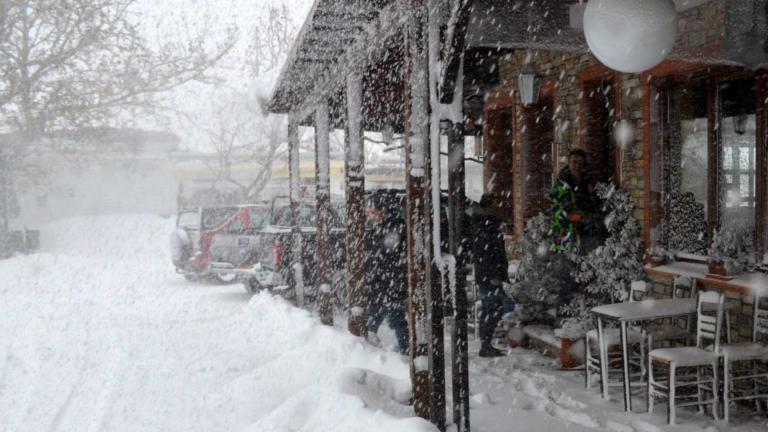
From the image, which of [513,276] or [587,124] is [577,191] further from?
[513,276]

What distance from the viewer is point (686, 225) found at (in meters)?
6.06

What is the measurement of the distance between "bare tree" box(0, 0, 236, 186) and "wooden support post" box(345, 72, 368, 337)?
1385 centimetres

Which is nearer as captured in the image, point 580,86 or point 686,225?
point 686,225

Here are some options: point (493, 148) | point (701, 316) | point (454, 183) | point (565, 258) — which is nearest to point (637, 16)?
point (454, 183)

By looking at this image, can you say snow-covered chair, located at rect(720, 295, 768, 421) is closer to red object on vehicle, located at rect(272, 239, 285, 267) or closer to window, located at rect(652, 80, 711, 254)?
window, located at rect(652, 80, 711, 254)

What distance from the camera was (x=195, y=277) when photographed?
1407 cm

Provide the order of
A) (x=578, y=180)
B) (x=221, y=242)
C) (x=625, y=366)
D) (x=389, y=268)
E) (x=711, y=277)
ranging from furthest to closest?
(x=221, y=242) < (x=578, y=180) < (x=389, y=268) < (x=711, y=277) < (x=625, y=366)

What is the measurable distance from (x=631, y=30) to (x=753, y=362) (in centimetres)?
266

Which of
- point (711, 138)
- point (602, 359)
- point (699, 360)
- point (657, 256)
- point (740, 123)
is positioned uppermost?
point (740, 123)

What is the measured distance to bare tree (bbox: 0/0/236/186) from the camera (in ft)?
58.5

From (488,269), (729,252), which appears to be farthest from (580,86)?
→ (729,252)

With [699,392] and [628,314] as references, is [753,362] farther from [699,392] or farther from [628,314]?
[628,314]

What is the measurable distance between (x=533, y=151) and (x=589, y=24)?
4.76 m

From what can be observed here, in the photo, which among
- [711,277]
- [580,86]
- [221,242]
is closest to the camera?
[711,277]
